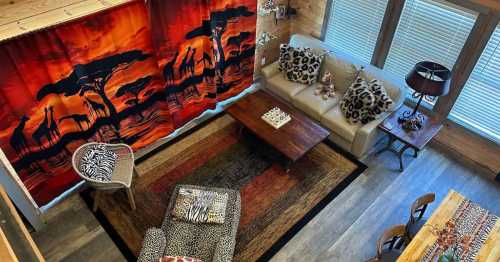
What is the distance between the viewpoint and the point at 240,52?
15.8ft

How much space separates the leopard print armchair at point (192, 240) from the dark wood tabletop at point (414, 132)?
83.2 inches

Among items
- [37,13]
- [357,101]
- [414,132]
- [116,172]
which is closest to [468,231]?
[414,132]

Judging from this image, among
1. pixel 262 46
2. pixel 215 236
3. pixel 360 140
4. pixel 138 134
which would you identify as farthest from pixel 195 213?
pixel 262 46

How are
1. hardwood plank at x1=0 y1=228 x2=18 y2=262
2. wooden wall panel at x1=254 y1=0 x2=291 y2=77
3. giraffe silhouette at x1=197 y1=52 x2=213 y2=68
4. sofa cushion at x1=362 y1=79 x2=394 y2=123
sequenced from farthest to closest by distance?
wooden wall panel at x1=254 y1=0 x2=291 y2=77 < giraffe silhouette at x1=197 y1=52 x2=213 y2=68 < sofa cushion at x1=362 y1=79 x2=394 y2=123 < hardwood plank at x1=0 y1=228 x2=18 y2=262

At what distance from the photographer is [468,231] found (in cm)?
272

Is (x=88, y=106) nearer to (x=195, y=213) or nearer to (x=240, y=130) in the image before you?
(x=195, y=213)

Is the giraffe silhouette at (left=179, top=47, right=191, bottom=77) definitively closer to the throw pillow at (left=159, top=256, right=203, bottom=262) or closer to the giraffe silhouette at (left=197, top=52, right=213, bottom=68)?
the giraffe silhouette at (left=197, top=52, right=213, bottom=68)

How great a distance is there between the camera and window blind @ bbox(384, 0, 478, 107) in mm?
3779

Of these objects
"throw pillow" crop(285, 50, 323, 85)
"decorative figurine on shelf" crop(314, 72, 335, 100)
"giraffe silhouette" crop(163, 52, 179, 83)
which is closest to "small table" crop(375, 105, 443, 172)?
"decorative figurine on shelf" crop(314, 72, 335, 100)

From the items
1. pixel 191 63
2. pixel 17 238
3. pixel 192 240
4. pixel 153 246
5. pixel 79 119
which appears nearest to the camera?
pixel 17 238

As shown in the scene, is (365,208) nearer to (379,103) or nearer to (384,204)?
(384,204)

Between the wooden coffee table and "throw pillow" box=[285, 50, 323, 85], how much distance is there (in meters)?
0.51

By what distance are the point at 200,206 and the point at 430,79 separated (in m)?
2.68

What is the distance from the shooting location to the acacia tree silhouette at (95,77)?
3232mm
